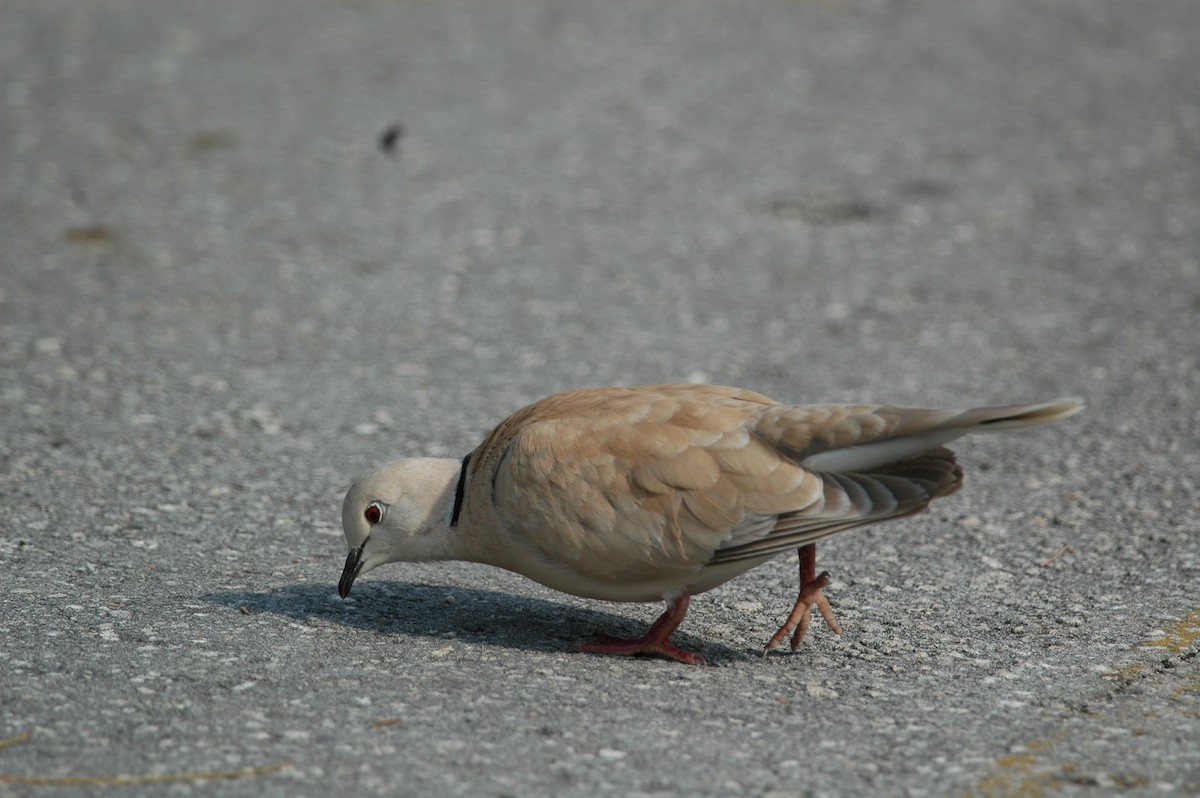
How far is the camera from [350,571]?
4.77 m

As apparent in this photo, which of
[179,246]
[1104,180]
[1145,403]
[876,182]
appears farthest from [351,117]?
[1145,403]

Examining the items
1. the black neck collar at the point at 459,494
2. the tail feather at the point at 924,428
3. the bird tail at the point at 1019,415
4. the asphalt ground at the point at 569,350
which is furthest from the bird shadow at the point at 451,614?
the bird tail at the point at 1019,415

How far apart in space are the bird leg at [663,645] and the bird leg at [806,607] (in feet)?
1.01

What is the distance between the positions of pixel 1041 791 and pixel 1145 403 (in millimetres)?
4134

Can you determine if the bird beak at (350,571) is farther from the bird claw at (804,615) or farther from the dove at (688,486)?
the bird claw at (804,615)

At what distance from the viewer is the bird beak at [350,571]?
4.73 metres

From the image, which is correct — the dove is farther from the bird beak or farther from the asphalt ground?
the asphalt ground

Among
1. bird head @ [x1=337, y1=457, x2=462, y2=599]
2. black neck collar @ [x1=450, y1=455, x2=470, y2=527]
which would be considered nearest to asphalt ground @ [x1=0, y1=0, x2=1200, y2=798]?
bird head @ [x1=337, y1=457, x2=462, y2=599]

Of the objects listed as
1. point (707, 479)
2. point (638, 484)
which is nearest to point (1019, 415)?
point (707, 479)

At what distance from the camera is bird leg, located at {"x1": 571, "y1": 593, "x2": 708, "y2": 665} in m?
4.42

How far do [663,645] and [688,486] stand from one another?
0.56 metres

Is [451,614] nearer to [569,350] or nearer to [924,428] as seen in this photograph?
[924,428]

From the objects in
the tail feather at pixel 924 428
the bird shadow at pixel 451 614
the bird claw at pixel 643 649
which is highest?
the tail feather at pixel 924 428

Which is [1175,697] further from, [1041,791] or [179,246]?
[179,246]
